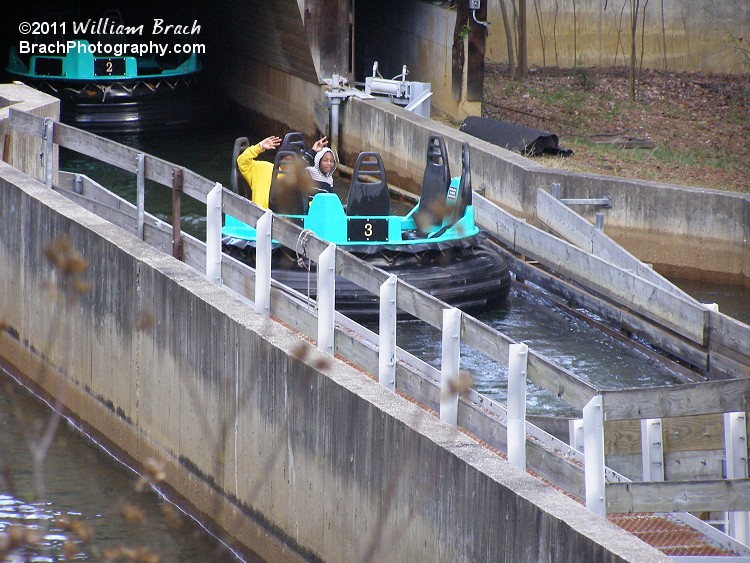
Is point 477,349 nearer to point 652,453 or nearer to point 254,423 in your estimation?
point 652,453

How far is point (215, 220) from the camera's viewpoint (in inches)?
314

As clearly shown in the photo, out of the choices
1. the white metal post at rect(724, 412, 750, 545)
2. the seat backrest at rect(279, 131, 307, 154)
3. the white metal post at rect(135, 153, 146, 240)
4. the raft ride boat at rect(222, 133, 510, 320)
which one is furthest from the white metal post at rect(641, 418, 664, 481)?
the seat backrest at rect(279, 131, 307, 154)

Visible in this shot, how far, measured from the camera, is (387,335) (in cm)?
647

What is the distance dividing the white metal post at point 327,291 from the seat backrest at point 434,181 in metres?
5.89

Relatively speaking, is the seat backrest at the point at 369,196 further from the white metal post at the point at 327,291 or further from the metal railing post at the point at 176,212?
the white metal post at the point at 327,291

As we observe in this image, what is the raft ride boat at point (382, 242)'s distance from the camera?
12016mm

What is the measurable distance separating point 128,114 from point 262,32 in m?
3.29

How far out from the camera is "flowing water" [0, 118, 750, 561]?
7.68 metres

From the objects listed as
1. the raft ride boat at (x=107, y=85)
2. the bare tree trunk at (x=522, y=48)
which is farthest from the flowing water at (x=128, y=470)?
the bare tree trunk at (x=522, y=48)

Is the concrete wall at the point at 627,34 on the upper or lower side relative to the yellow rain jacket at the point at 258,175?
upper

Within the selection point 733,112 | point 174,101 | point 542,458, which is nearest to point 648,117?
point 733,112

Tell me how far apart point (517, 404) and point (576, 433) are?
43.8 inches

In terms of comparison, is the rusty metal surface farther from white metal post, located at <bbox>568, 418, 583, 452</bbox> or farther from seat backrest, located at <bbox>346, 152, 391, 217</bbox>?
seat backrest, located at <bbox>346, 152, 391, 217</bbox>

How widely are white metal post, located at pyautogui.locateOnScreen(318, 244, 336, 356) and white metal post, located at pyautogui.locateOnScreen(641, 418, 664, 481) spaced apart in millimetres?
1824
